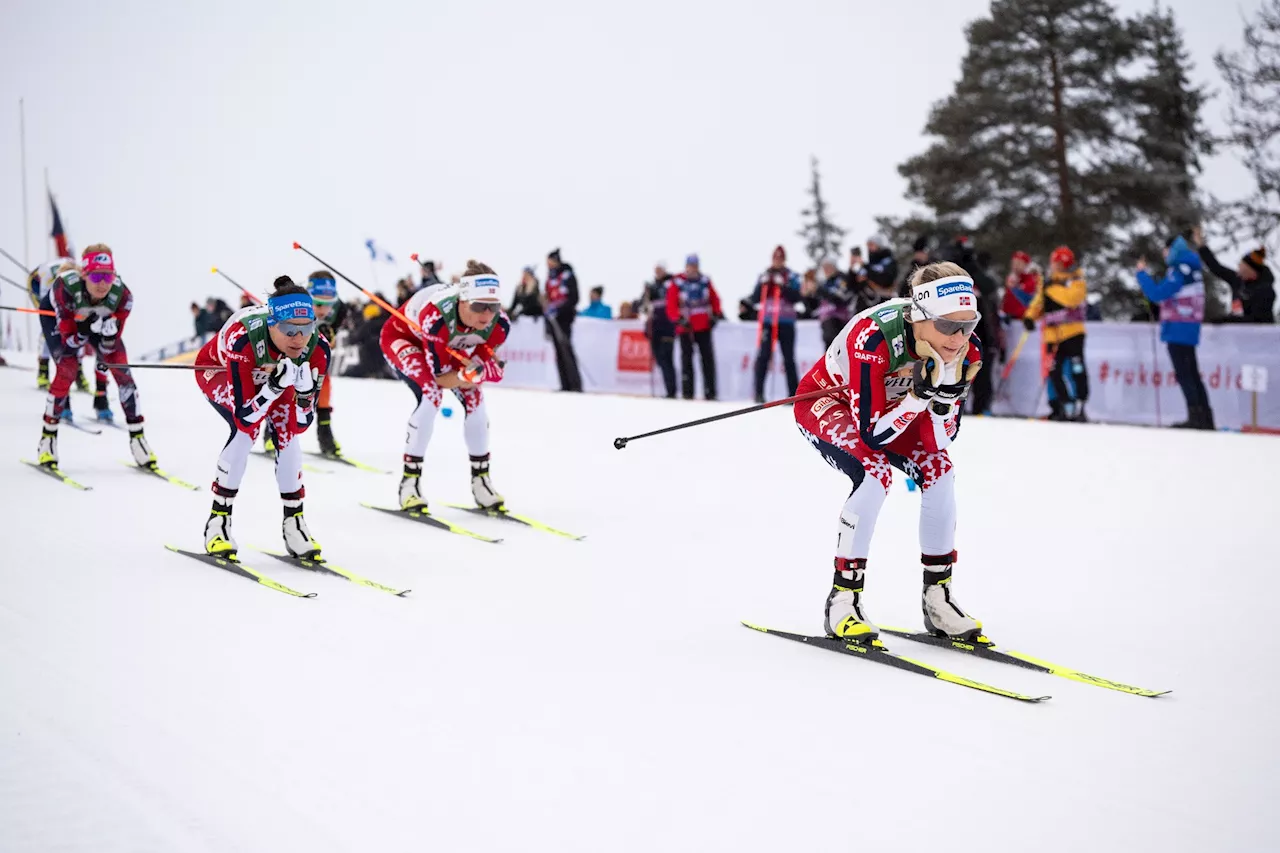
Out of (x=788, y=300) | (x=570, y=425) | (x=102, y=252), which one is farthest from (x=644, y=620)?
(x=788, y=300)

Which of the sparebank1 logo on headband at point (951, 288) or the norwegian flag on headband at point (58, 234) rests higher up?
the norwegian flag on headband at point (58, 234)

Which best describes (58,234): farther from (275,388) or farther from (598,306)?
(275,388)

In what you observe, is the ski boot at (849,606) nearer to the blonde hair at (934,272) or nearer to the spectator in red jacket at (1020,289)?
the blonde hair at (934,272)

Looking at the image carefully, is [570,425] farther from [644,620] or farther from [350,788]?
[350,788]

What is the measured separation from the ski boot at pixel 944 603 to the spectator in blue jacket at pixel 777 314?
35.1 ft

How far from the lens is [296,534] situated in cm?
805

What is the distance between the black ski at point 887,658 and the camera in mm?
5191

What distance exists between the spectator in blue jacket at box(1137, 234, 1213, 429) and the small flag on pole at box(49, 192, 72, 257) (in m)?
20.1

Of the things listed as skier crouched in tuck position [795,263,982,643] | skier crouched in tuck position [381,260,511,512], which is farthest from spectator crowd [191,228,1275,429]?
skier crouched in tuck position [795,263,982,643]

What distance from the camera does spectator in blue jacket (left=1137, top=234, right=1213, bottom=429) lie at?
1313cm

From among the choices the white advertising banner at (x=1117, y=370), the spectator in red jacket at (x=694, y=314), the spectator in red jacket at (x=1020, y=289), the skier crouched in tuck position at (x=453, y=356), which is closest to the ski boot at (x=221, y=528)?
the skier crouched in tuck position at (x=453, y=356)

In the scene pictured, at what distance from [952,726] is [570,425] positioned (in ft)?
36.4

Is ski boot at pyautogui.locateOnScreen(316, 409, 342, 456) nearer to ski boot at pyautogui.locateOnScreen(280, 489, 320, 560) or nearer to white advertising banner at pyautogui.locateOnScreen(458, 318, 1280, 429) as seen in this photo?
ski boot at pyautogui.locateOnScreen(280, 489, 320, 560)

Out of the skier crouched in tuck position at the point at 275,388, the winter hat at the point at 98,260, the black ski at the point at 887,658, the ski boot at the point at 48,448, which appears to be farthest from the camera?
the ski boot at the point at 48,448
